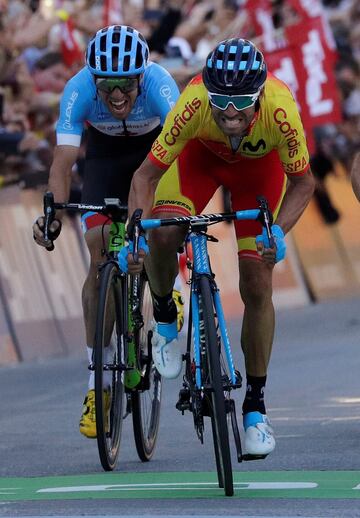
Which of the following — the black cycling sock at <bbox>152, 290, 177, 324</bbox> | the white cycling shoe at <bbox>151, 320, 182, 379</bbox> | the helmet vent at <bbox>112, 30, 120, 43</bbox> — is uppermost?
the helmet vent at <bbox>112, 30, 120, 43</bbox>

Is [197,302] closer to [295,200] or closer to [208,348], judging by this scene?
[208,348]

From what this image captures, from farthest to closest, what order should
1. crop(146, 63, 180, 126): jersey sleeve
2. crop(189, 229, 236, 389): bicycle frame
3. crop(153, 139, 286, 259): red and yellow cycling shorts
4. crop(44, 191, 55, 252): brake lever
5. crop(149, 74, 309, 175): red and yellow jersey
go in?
crop(146, 63, 180, 126): jersey sleeve, crop(44, 191, 55, 252): brake lever, crop(153, 139, 286, 259): red and yellow cycling shorts, crop(149, 74, 309, 175): red and yellow jersey, crop(189, 229, 236, 389): bicycle frame

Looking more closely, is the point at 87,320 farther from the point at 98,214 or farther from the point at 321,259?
the point at 321,259

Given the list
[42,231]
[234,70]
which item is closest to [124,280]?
[42,231]

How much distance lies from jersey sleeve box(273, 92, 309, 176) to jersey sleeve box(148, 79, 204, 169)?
0.35 meters

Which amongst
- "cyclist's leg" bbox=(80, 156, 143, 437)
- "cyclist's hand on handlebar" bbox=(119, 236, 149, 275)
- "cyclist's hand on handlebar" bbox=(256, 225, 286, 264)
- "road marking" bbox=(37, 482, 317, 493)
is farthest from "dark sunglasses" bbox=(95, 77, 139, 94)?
"road marking" bbox=(37, 482, 317, 493)

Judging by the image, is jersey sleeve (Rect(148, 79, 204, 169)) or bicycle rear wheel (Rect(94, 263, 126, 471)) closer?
jersey sleeve (Rect(148, 79, 204, 169))

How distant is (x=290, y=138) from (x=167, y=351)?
1.34m

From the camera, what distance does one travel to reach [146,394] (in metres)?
8.45

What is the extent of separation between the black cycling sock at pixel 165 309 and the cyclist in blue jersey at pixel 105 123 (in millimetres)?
93

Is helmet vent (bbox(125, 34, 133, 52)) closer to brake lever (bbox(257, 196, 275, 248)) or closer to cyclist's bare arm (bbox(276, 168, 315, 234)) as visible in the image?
cyclist's bare arm (bbox(276, 168, 315, 234))

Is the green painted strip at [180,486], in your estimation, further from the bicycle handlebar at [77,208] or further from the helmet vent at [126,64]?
the helmet vent at [126,64]

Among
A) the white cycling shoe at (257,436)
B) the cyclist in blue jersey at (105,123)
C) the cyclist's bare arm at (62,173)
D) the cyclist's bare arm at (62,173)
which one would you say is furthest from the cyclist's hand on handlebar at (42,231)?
the white cycling shoe at (257,436)

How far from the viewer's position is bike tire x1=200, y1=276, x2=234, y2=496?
21.4 feet
